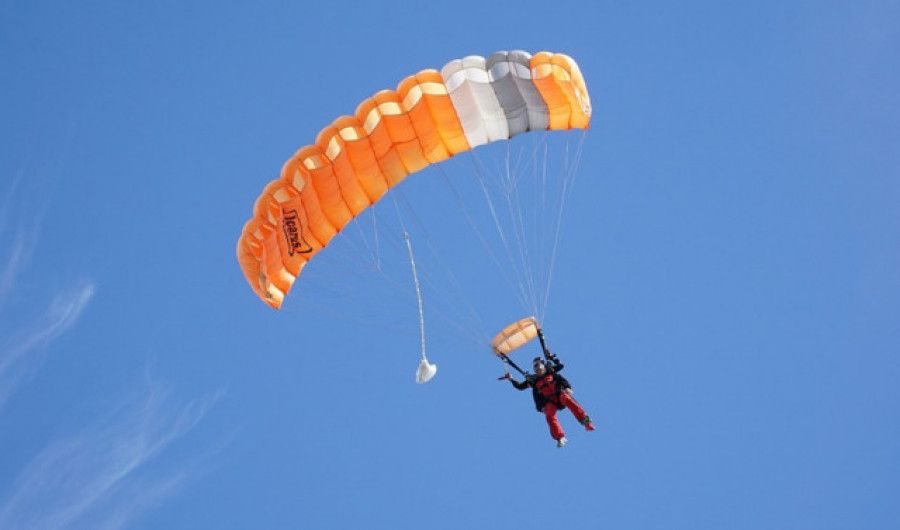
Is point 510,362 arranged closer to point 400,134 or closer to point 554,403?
point 554,403

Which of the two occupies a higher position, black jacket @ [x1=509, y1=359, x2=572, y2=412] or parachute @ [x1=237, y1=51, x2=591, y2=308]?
parachute @ [x1=237, y1=51, x2=591, y2=308]


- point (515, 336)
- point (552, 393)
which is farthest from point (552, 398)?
point (515, 336)

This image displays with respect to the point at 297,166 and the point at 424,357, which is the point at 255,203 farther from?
the point at 424,357

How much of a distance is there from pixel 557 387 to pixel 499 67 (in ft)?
16.2

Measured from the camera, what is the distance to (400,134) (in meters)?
16.7

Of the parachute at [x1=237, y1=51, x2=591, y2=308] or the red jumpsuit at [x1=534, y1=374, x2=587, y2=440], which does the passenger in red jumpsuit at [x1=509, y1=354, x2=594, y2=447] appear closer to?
the red jumpsuit at [x1=534, y1=374, x2=587, y2=440]

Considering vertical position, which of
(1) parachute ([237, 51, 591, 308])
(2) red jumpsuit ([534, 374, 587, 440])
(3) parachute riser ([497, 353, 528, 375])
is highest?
(1) parachute ([237, 51, 591, 308])

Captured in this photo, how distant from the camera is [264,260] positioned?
17109mm

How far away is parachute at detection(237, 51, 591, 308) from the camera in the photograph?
1675 centimetres

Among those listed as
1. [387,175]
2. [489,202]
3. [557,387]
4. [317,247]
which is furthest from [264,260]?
[557,387]

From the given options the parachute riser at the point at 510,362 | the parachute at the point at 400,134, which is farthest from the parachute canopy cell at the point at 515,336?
the parachute at the point at 400,134


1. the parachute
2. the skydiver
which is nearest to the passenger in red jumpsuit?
the skydiver

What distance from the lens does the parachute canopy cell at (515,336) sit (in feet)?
58.4

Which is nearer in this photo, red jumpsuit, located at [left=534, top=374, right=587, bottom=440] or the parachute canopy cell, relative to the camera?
red jumpsuit, located at [left=534, top=374, right=587, bottom=440]
